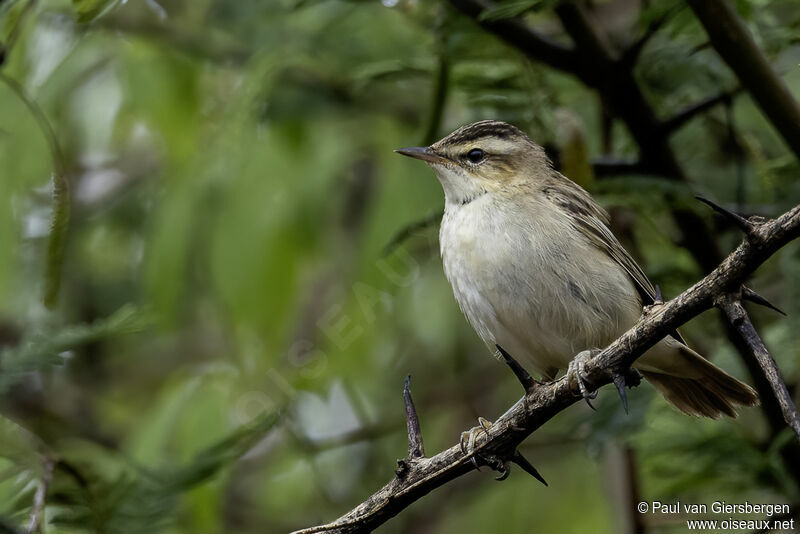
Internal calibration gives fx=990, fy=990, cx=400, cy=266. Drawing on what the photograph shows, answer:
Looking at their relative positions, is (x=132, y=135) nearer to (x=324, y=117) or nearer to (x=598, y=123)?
(x=324, y=117)

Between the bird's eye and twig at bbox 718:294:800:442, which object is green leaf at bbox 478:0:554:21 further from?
twig at bbox 718:294:800:442

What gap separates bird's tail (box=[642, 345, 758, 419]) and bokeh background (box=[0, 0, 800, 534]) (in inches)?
15.0

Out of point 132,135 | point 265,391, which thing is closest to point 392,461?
point 265,391

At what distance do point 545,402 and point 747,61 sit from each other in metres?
1.41

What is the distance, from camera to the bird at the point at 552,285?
3451mm

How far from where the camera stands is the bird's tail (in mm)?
3291

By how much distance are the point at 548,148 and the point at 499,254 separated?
0.76 metres

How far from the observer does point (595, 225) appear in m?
3.78

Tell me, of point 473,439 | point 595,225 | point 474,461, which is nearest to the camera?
point 474,461

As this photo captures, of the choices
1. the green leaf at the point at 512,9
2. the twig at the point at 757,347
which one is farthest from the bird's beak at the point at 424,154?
the twig at the point at 757,347

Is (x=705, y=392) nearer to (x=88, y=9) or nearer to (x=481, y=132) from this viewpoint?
(x=481, y=132)

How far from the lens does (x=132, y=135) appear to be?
6297 mm

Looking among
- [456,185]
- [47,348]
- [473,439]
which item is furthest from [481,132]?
[47,348]

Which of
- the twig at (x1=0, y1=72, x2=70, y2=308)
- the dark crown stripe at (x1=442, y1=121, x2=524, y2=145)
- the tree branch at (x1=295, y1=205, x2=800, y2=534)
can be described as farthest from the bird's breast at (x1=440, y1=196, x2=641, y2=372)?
the twig at (x1=0, y1=72, x2=70, y2=308)
